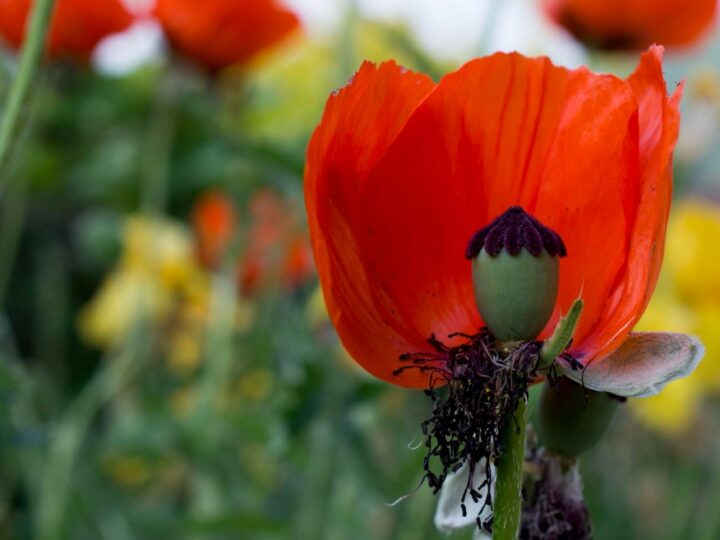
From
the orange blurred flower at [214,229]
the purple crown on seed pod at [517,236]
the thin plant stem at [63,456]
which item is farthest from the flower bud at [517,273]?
the orange blurred flower at [214,229]

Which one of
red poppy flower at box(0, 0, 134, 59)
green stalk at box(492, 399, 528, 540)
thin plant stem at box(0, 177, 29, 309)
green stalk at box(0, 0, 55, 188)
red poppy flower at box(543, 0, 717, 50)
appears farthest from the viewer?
thin plant stem at box(0, 177, 29, 309)

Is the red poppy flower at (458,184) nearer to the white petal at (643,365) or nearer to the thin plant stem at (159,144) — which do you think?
the white petal at (643,365)

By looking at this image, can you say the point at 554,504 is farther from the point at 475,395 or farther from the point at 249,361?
the point at 249,361

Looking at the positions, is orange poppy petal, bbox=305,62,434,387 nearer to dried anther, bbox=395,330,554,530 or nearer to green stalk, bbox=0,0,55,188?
dried anther, bbox=395,330,554,530

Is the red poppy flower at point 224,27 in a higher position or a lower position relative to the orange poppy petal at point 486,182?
higher

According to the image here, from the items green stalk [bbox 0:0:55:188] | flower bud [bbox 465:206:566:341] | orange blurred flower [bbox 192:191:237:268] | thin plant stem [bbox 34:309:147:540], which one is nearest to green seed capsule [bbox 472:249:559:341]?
flower bud [bbox 465:206:566:341]

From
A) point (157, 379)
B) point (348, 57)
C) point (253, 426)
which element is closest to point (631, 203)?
point (348, 57)

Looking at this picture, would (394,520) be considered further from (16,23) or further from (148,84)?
(148,84)
